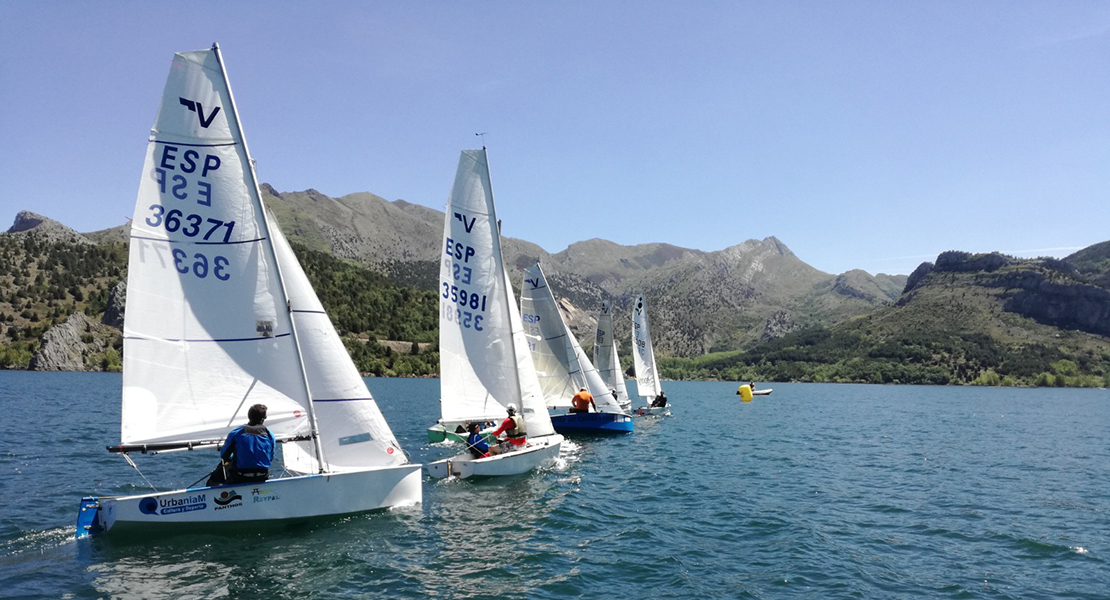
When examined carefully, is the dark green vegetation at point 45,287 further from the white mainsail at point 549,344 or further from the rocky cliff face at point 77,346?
the white mainsail at point 549,344

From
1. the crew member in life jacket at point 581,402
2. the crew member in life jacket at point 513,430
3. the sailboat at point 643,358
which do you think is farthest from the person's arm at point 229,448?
the sailboat at point 643,358

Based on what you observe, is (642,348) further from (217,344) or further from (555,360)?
(217,344)

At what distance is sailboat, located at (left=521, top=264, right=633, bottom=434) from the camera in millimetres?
37656

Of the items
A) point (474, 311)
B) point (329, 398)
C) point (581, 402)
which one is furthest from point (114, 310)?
point (329, 398)

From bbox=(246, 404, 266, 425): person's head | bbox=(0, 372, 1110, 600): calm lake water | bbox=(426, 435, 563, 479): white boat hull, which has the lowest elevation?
bbox=(0, 372, 1110, 600): calm lake water

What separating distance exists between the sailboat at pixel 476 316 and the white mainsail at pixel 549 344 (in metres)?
12.1

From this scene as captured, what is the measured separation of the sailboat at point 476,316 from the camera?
24.5 meters

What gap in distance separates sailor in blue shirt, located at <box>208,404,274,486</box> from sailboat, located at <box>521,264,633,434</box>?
23.5 metres

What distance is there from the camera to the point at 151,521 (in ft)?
44.9

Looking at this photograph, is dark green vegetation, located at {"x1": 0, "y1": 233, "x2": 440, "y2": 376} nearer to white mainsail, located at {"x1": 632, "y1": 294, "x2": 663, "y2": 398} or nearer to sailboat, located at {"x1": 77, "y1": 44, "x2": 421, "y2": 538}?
white mainsail, located at {"x1": 632, "y1": 294, "x2": 663, "y2": 398}

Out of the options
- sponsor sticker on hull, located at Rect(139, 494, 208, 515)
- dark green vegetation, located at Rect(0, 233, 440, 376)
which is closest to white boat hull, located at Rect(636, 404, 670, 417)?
sponsor sticker on hull, located at Rect(139, 494, 208, 515)

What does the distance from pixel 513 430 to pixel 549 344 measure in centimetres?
1457

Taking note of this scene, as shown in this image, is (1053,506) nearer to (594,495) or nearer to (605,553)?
(594,495)

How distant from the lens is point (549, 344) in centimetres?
3797
